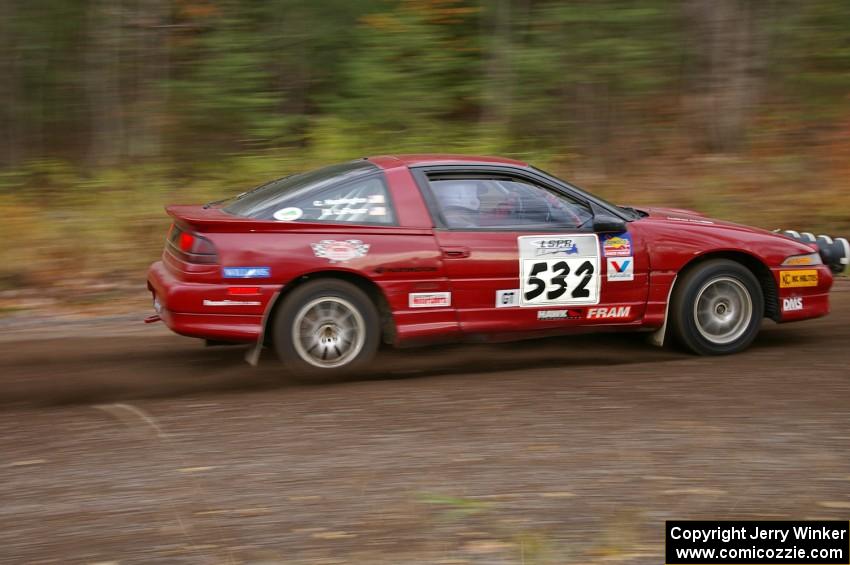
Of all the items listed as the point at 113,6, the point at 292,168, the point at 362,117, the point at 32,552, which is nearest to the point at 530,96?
the point at 362,117

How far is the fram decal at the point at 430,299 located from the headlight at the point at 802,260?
2617 millimetres

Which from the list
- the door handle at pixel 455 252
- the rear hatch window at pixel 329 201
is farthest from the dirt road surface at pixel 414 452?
the rear hatch window at pixel 329 201

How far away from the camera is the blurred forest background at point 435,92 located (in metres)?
13.1

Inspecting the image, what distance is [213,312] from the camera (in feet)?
20.4

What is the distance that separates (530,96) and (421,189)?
25.7 feet

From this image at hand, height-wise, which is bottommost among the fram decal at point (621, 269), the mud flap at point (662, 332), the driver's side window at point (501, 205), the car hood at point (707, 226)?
the mud flap at point (662, 332)

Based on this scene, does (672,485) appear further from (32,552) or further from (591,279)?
(32,552)

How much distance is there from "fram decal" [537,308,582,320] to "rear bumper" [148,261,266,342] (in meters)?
1.90

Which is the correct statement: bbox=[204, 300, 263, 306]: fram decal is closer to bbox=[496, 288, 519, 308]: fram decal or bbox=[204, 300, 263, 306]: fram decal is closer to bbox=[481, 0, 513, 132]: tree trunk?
bbox=[496, 288, 519, 308]: fram decal

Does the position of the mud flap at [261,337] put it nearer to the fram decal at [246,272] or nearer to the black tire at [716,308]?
the fram decal at [246,272]

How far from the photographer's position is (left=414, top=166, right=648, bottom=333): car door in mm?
6594

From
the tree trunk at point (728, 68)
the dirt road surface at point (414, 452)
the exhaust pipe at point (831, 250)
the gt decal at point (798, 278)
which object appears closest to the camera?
the dirt road surface at point (414, 452)

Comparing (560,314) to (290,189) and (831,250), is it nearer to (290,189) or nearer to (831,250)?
(290,189)

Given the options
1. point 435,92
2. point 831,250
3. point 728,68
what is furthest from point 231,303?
point 728,68
